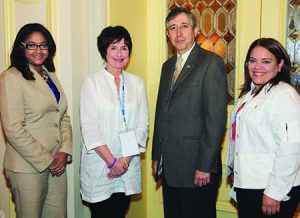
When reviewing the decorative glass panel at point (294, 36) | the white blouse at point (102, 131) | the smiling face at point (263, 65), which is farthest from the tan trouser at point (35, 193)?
the decorative glass panel at point (294, 36)

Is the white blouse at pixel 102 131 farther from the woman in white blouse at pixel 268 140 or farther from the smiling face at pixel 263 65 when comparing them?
the smiling face at pixel 263 65

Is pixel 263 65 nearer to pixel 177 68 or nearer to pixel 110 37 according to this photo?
pixel 177 68

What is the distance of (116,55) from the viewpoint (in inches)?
86.6

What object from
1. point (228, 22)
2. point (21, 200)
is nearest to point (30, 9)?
point (21, 200)

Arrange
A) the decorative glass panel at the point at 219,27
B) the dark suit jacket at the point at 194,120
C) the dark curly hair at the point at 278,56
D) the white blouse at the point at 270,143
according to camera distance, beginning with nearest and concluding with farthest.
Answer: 1. the white blouse at the point at 270,143
2. the dark curly hair at the point at 278,56
3. the dark suit jacket at the point at 194,120
4. the decorative glass panel at the point at 219,27

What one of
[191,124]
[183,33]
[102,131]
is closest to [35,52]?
[102,131]

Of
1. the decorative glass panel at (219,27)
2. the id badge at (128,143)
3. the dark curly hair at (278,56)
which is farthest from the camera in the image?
the decorative glass panel at (219,27)

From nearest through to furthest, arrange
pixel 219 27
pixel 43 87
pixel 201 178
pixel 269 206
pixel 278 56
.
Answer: pixel 269 206 → pixel 278 56 → pixel 201 178 → pixel 43 87 → pixel 219 27

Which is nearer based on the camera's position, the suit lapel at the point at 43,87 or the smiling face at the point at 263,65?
the smiling face at the point at 263,65

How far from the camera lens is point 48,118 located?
211 cm

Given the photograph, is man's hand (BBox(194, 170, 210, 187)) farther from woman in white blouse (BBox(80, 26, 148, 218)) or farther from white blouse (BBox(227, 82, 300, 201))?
woman in white blouse (BBox(80, 26, 148, 218))

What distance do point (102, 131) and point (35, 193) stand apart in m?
0.53

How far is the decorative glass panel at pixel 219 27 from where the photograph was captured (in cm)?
270

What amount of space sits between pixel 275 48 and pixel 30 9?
1.62 m
